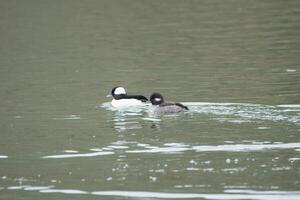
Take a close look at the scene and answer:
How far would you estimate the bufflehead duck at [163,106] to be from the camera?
19938 mm

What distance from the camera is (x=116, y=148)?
1673cm

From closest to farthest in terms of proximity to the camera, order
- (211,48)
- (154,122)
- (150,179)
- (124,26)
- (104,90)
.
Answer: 1. (150,179)
2. (154,122)
3. (104,90)
4. (211,48)
5. (124,26)

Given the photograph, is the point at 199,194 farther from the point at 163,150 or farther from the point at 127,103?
the point at 127,103

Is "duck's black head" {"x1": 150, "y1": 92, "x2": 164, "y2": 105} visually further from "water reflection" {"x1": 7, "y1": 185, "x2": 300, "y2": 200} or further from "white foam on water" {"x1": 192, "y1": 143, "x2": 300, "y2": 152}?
"water reflection" {"x1": 7, "y1": 185, "x2": 300, "y2": 200}

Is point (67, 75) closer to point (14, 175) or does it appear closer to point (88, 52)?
point (88, 52)

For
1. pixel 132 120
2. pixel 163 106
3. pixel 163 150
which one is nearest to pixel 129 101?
pixel 163 106

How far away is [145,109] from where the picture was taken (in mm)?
21797

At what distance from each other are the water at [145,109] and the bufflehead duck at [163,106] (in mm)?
215

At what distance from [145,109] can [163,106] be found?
4.72ft

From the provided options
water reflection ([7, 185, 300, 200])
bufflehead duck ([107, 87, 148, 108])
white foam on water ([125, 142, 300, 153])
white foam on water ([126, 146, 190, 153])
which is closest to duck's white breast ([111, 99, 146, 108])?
bufflehead duck ([107, 87, 148, 108])

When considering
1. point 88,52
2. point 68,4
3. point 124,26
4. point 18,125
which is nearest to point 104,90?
point 18,125

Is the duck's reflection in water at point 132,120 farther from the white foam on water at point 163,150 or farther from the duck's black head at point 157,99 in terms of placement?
the white foam on water at point 163,150

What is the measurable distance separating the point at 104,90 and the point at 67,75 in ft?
9.50

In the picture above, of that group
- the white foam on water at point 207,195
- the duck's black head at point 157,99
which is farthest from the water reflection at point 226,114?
the white foam on water at point 207,195
